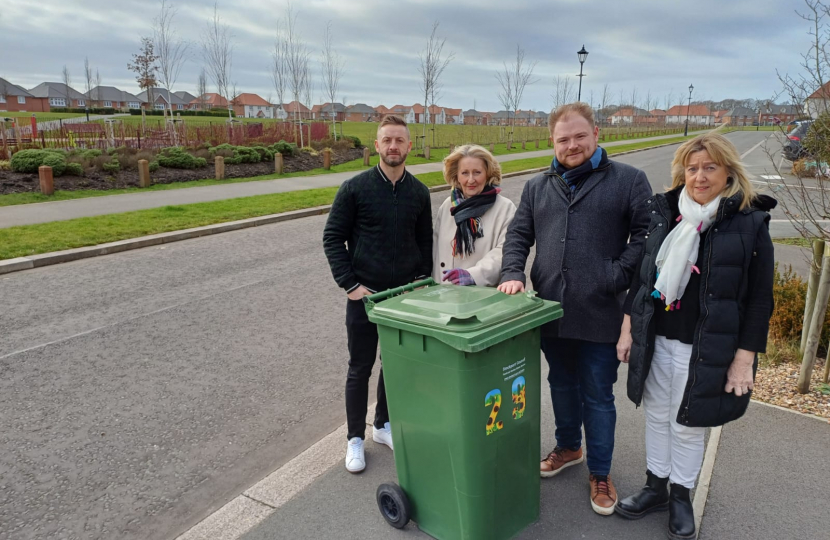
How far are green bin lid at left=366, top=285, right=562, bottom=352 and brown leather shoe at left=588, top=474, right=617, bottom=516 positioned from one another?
942mm


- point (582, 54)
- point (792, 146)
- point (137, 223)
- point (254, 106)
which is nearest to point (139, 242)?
point (137, 223)

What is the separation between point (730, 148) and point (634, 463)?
1.77m

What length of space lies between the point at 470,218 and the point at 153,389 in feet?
9.27

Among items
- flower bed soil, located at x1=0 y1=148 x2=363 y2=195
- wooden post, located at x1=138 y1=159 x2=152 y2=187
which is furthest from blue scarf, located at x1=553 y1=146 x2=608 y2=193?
wooden post, located at x1=138 y1=159 x2=152 y2=187

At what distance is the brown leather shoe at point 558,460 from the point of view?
3043mm

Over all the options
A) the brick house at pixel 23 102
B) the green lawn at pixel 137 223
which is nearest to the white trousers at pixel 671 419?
the green lawn at pixel 137 223

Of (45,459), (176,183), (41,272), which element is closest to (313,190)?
(176,183)

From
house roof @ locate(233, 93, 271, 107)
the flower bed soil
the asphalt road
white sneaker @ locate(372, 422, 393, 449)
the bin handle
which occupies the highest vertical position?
house roof @ locate(233, 93, 271, 107)

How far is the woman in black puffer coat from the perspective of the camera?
2.28 m

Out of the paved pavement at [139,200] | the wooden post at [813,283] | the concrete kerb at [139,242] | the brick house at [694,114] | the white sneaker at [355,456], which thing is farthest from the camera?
the brick house at [694,114]

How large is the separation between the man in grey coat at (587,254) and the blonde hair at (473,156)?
268 millimetres

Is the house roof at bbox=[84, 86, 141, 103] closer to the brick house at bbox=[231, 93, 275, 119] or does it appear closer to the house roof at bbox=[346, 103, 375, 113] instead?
the brick house at bbox=[231, 93, 275, 119]

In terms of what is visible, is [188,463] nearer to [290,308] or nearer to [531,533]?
[531,533]

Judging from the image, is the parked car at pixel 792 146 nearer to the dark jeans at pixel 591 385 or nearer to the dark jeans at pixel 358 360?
the dark jeans at pixel 591 385
